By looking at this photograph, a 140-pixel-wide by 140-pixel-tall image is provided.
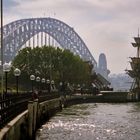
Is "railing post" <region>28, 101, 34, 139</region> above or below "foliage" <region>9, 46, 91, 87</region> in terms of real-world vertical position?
below

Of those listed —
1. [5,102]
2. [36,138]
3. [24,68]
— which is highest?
[24,68]

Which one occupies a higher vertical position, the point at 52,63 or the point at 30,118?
the point at 52,63

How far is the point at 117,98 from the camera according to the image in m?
165

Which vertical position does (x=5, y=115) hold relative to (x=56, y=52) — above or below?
below

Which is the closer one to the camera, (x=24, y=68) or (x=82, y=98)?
(x=82, y=98)

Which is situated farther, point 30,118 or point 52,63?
point 52,63

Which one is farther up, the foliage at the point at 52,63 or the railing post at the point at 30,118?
the foliage at the point at 52,63

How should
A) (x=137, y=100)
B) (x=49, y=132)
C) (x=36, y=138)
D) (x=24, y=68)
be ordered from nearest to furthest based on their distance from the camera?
(x=36, y=138)
(x=49, y=132)
(x=24, y=68)
(x=137, y=100)

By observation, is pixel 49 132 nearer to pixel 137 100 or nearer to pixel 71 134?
pixel 71 134

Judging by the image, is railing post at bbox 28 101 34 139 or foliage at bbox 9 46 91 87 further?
foliage at bbox 9 46 91 87

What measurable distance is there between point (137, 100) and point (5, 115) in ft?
455

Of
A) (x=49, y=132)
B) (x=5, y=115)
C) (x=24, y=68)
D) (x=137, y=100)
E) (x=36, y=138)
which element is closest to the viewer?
(x=5, y=115)

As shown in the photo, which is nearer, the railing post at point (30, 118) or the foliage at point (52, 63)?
the railing post at point (30, 118)

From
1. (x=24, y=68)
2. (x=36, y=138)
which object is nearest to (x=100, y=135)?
(x=36, y=138)
